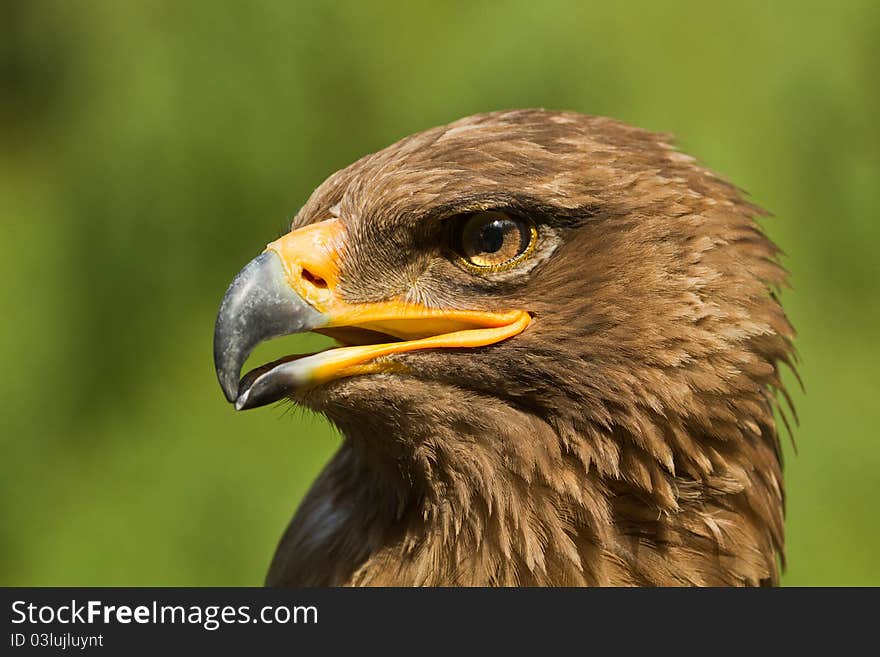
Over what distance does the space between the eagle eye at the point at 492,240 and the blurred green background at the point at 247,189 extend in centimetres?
232

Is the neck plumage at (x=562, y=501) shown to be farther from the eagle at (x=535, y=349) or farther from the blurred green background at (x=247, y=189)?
the blurred green background at (x=247, y=189)

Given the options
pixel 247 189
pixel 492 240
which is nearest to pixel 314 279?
pixel 492 240

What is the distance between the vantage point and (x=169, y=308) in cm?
470

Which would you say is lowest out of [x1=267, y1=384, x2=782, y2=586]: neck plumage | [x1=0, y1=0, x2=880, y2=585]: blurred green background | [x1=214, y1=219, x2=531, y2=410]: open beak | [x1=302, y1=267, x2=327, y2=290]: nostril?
[x1=267, y1=384, x2=782, y2=586]: neck plumage

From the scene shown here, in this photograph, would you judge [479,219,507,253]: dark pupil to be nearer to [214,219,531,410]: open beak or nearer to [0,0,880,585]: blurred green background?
[214,219,531,410]: open beak

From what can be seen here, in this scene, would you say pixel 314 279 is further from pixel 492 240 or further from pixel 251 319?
pixel 492 240

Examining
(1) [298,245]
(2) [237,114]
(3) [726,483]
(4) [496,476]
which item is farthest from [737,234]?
(2) [237,114]

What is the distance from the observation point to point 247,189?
181 inches

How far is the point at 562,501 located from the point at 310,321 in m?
0.53

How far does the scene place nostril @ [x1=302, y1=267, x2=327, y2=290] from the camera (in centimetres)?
213

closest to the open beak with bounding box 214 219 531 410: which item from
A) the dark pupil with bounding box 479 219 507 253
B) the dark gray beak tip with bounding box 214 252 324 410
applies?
the dark gray beak tip with bounding box 214 252 324 410

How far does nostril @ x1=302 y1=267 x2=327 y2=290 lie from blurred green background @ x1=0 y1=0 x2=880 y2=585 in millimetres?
2387

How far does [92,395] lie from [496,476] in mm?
2955

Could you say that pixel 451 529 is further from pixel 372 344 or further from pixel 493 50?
pixel 493 50
